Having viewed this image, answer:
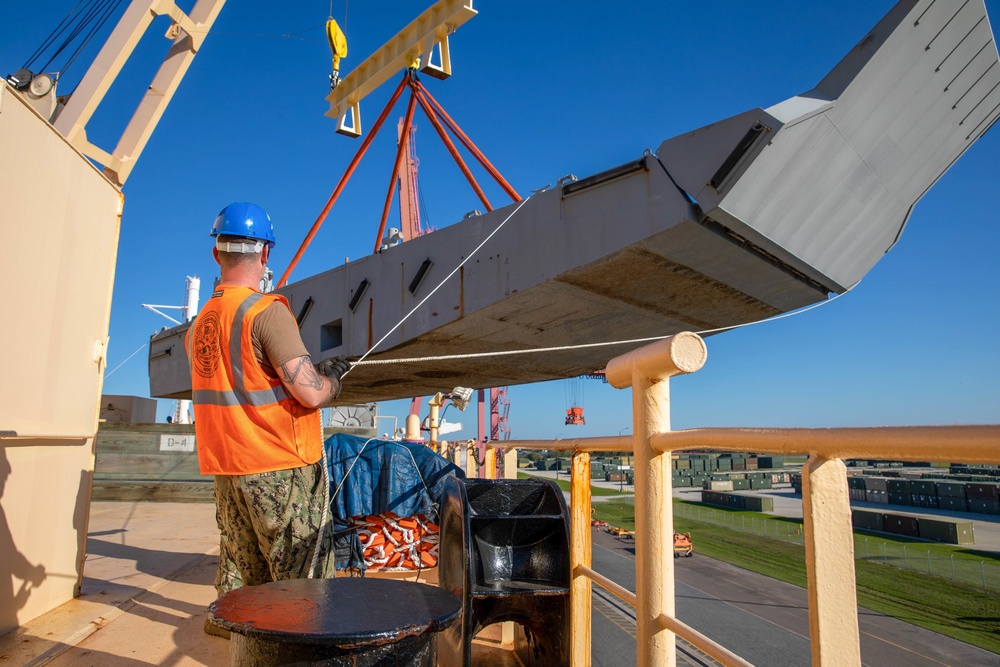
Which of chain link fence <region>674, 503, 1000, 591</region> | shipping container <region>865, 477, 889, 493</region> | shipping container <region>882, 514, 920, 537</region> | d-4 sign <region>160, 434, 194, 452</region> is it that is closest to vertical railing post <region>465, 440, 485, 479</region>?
d-4 sign <region>160, 434, 194, 452</region>

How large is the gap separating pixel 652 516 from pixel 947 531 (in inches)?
2138

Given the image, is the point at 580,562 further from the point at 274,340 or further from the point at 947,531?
the point at 947,531

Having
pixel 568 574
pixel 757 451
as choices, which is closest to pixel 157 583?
pixel 568 574

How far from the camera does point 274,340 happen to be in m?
2.34

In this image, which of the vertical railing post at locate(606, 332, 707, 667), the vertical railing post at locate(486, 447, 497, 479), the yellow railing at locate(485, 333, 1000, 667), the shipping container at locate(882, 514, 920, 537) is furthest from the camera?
the shipping container at locate(882, 514, 920, 537)

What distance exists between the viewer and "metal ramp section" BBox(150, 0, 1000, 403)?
190 inches

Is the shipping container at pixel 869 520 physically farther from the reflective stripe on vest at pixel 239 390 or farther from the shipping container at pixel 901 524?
the reflective stripe on vest at pixel 239 390

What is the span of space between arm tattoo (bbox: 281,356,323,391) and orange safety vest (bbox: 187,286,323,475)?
110 mm

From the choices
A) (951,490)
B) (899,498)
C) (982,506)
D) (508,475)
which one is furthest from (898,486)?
(508,475)

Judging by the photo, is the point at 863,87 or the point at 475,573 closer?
the point at 475,573

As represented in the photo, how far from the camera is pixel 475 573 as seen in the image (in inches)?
106

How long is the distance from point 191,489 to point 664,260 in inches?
348

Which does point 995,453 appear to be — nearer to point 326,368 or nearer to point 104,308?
point 326,368

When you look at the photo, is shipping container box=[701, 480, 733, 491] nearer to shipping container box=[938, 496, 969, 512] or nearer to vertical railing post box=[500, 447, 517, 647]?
shipping container box=[938, 496, 969, 512]
